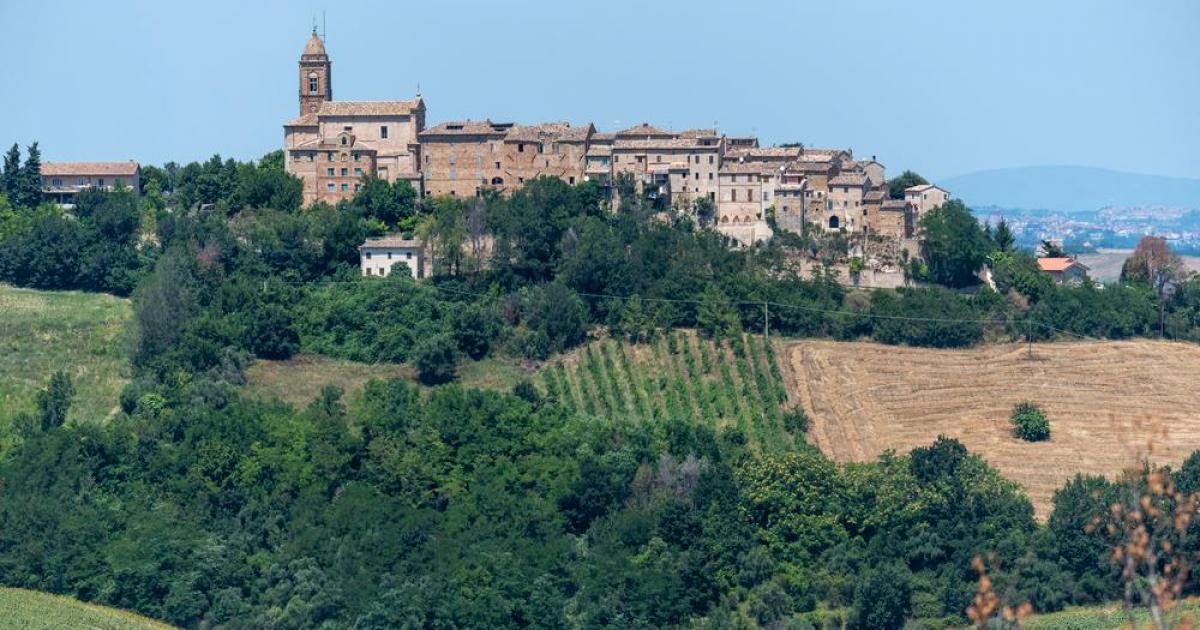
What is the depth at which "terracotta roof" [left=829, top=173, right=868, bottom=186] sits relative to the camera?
5631 centimetres

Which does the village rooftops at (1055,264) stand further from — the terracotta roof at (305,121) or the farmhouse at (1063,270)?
the terracotta roof at (305,121)

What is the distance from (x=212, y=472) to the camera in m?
44.0

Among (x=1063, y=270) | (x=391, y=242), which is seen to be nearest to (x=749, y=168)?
(x=1063, y=270)

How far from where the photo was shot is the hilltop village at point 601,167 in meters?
55.9

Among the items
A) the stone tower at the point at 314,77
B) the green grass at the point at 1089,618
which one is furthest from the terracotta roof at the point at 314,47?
the green grass at the point at 1089,618

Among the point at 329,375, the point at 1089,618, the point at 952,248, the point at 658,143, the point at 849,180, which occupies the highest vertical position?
the point at 658,143

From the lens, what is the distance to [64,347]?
5112 centimetres

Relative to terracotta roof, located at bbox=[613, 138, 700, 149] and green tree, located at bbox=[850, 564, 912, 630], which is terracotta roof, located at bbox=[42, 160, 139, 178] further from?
green tree, located at bbox=[850, 564, 912, 630]

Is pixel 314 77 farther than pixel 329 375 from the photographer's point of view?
Yes

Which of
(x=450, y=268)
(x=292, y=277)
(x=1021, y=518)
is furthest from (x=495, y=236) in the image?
(x=1021, y=518)

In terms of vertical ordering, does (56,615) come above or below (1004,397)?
below

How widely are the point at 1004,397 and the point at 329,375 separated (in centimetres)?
1660

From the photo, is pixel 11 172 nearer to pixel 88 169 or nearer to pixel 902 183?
pixel 88 169

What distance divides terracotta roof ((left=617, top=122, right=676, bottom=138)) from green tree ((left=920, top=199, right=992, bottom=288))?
7.96 m
